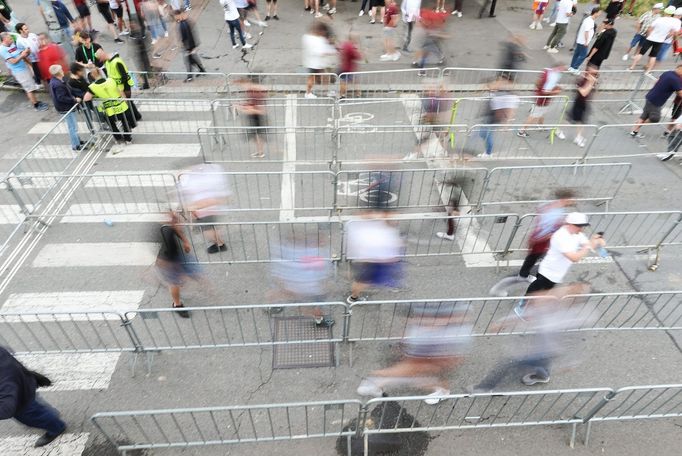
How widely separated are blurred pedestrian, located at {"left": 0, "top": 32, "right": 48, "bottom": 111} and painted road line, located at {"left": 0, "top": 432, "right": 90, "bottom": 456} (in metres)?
9.92

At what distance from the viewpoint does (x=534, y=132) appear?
35.6 feet

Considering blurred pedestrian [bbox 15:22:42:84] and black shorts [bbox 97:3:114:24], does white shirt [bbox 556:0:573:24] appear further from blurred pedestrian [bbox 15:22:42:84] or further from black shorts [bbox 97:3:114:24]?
blurred pedestrian [bbox 15:22:42:84]

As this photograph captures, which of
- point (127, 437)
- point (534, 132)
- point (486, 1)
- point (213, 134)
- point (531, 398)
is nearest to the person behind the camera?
point (127, 437)

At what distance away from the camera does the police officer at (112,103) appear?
941cm

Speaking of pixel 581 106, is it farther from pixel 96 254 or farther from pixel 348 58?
pixel 96 254

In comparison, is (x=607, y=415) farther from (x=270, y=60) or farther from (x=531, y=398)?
(x=270, y=60)

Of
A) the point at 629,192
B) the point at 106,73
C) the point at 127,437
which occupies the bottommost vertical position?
the point at 127,437

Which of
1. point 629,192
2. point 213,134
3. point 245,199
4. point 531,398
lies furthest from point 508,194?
point 213,134

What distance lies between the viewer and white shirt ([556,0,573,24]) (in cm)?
1302

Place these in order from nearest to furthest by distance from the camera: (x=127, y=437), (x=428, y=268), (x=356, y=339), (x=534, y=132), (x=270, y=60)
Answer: (x=127, y=437) → (x=356, y=339) → (x=428, y=268) → (x=534, y=132) → (x=270, y=60)

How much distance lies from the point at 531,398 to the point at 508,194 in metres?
4.63

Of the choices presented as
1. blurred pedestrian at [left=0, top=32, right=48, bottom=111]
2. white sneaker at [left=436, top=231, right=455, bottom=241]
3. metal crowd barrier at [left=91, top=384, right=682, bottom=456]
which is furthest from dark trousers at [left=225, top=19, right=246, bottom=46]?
metal crowd barrier at [left=91, top=384, right=682, bottom=456]

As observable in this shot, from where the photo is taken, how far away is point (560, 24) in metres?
14.0

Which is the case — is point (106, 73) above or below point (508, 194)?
above
